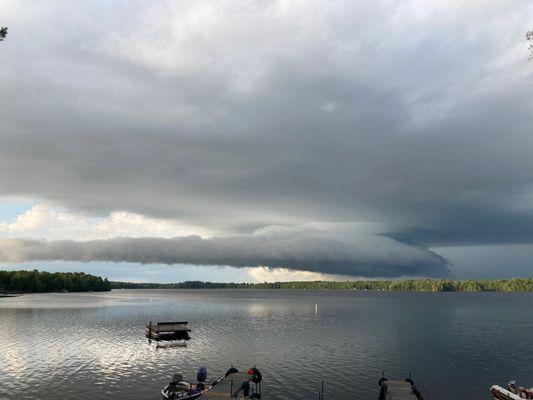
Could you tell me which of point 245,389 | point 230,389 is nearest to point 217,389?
point 230,389

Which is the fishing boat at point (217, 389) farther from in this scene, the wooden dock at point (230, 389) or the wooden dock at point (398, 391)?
the wooden dock at point (398, 391)

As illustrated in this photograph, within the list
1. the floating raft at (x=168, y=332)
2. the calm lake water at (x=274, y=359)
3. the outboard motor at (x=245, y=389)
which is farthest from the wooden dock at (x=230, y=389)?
the floating raft at (x=168, y=332)

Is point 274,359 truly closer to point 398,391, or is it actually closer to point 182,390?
point 182,390

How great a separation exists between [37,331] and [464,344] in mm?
111410

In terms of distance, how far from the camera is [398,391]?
5556 cm

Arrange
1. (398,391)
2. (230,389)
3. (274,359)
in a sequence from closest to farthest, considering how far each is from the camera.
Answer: (398,391), (230,389), (274,359)

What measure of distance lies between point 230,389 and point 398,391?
2149 cm

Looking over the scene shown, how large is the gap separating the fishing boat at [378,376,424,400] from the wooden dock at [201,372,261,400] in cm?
1665

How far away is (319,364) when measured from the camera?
7712cm

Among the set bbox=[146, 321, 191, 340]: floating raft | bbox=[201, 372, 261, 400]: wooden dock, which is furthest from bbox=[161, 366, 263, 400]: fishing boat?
bbox=[146, 321, 191, 340]: floating raft

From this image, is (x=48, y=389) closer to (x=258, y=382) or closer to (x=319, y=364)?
(x=258, y=382)

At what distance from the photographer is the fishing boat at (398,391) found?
53.6 m

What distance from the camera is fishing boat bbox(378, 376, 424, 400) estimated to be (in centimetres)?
5358

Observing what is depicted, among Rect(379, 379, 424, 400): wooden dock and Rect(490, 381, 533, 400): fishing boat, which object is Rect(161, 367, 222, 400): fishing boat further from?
Rect(490, 381, 533, 400): fishing boat
